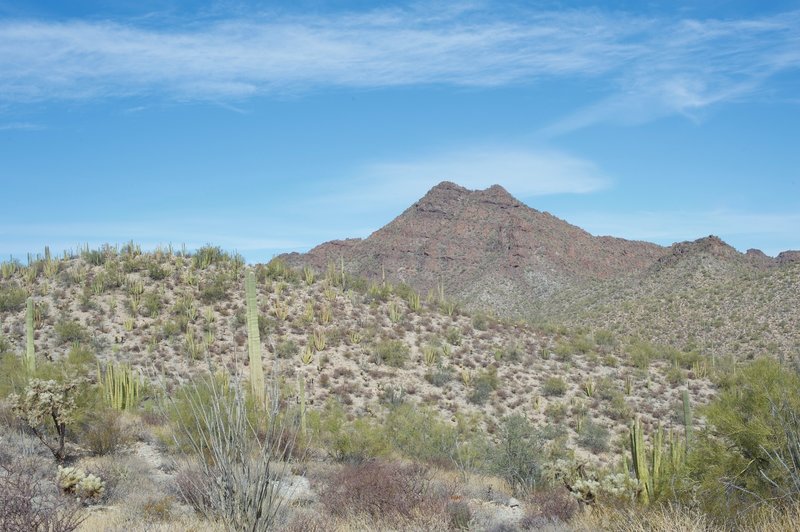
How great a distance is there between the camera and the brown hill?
6281cm

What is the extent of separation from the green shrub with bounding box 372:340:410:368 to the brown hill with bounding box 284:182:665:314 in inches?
1205

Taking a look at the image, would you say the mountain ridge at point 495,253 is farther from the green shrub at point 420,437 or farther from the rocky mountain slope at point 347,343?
the green shrub at point 420,437

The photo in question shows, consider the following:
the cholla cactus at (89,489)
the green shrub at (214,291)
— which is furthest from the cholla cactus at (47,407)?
the green shrub at (214,291)

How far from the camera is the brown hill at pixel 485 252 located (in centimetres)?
6281

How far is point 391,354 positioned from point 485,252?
43.4m

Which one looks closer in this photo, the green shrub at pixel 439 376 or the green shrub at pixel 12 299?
the green shrub at pixel 439 376

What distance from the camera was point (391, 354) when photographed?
27625 millimetres

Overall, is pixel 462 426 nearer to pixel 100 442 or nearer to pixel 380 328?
pixel 380 328

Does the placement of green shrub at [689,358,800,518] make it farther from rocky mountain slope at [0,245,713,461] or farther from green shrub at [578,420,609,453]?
green shrub at [578,420,609,453]

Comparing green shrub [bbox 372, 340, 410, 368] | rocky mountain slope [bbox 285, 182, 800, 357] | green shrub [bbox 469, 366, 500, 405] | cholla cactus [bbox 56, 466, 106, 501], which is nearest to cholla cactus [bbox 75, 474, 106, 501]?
cholla cactus [bbox 56, 466, 106, 501]

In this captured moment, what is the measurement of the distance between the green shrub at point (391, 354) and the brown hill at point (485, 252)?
3061 centimetres

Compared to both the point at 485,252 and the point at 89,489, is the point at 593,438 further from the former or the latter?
the point at 485,252

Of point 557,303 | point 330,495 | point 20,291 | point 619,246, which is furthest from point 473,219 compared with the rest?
point 330,495

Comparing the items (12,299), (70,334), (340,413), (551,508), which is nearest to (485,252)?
(12,299)
